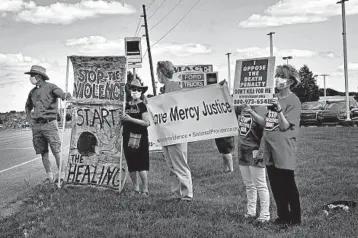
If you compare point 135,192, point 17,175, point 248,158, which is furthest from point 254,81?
point 17,175

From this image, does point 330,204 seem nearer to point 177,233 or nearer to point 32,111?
point 177,233

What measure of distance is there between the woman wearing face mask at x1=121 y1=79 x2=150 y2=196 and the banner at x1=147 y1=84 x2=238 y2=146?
25 centimetres

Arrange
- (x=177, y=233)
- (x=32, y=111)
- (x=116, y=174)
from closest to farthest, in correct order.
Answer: (x=177, y=233)
(x=116, y=174)
(x=32, y=111)

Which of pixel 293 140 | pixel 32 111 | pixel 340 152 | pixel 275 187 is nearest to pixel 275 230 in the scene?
pixel 275 187

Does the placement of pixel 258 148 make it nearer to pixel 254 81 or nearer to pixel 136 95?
pixel 254 81

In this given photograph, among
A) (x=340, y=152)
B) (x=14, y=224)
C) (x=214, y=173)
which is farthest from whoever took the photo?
(x=340, y=152)

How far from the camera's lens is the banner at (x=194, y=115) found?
8.19 metres

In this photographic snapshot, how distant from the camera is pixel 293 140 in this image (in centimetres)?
636

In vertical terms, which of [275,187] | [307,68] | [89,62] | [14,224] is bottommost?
[14,224]

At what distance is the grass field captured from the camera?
628 centimetres

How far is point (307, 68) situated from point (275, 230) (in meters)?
100.0

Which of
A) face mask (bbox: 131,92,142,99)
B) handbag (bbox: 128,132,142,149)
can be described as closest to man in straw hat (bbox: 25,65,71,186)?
face mask (bbox: 131,92,142,99)

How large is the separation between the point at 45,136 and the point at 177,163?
3.19 m

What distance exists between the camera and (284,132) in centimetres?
628
